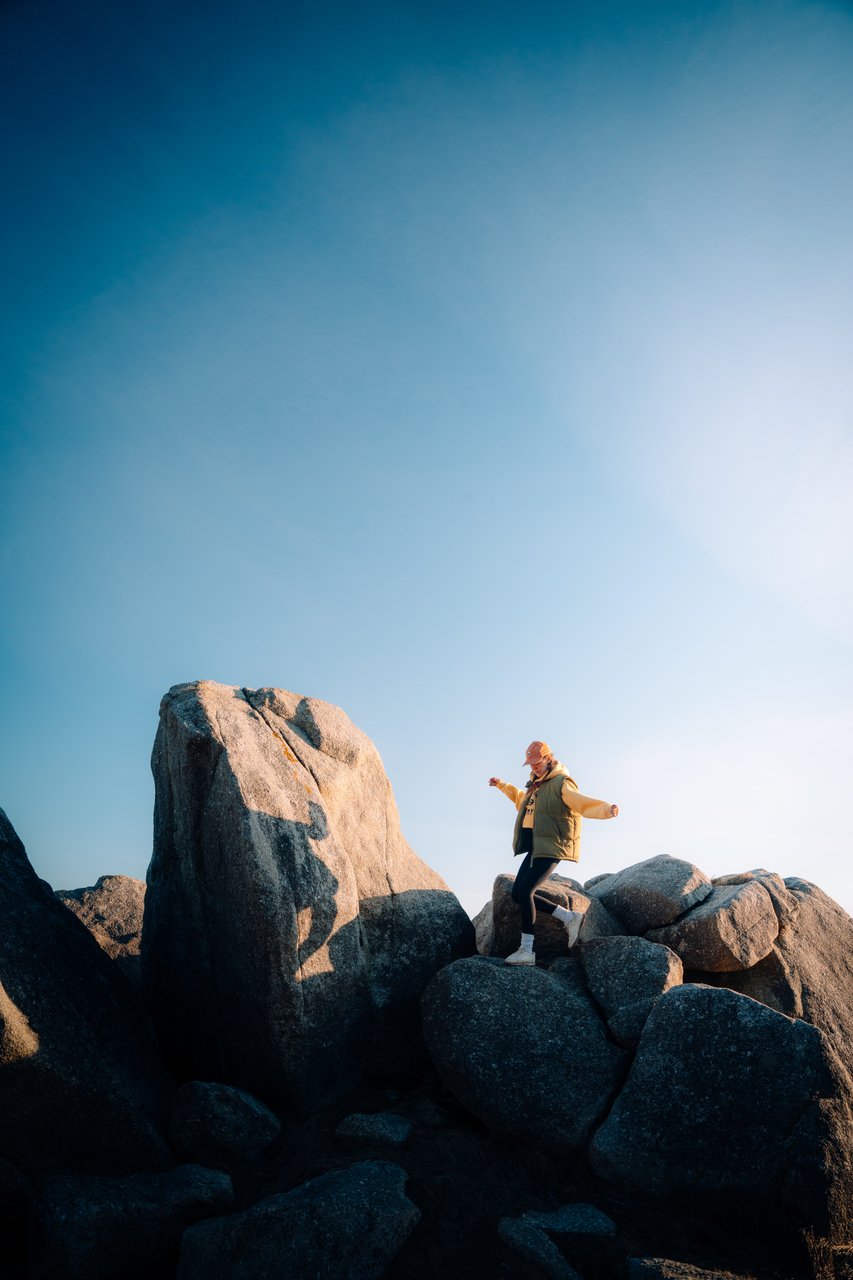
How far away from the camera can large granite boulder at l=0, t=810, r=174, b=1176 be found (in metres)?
10.6

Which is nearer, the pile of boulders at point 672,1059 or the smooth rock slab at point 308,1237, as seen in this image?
the smooth rock slab at point 308,1237

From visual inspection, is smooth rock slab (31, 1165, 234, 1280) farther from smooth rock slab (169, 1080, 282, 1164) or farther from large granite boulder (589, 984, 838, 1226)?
large granite boulder (589, 984, 838, 1226)

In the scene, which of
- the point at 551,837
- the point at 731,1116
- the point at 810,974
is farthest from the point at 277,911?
the point at 810,974

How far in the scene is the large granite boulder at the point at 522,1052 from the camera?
11.7 metres

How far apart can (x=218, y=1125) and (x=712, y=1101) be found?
7493 mm

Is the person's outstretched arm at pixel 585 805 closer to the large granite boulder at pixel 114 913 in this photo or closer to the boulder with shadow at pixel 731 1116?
the boulder with shadow at pixel 731 1116

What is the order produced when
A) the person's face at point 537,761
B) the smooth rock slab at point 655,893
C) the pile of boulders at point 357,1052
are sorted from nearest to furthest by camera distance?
the pile of boulders at point 357,1052
the person's face at point 537,761
the smooth rock slab at point 655,893

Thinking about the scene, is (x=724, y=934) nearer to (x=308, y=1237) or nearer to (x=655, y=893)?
(x=655, y=893)

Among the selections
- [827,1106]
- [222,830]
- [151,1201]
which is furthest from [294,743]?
[827,1106]

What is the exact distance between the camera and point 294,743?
15.9 meters

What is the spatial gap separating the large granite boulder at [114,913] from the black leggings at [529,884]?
953 centimetres

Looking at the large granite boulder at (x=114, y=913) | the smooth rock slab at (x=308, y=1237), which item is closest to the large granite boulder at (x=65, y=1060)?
the smooth rock slab at (x=308, y=1237)

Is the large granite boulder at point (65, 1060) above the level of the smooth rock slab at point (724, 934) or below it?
below

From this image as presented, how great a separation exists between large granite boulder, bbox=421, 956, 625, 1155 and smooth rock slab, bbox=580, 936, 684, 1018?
1.38 ft
